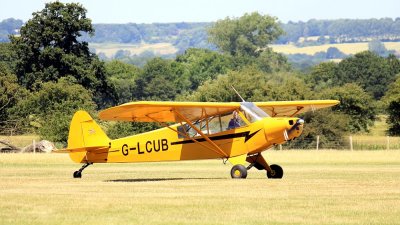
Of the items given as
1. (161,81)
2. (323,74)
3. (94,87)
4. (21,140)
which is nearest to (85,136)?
(21,140)

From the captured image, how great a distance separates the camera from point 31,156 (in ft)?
142

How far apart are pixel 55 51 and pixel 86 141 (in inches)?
2388

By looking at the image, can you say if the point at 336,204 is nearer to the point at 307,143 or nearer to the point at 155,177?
the point at 155,177

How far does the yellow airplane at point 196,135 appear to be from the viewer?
2517 cm

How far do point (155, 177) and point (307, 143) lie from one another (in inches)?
1138

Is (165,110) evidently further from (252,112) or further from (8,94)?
(8,94)

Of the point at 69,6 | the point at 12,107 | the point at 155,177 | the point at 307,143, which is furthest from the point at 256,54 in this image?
the point at 155,177

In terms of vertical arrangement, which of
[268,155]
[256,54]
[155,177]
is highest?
[155,177]

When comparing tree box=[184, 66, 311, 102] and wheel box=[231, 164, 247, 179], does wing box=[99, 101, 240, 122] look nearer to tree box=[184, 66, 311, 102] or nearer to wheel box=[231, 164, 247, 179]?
wheel box=[231, 164, 247, 179]

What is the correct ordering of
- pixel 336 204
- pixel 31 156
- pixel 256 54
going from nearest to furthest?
pixel 336 204 → pixel 31 156 → pixel 256 54

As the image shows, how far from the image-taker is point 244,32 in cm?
19425

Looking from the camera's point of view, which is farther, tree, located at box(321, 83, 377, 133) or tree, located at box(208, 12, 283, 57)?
tree, located at box(208, 12, 283, 57)

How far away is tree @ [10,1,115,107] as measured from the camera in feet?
285

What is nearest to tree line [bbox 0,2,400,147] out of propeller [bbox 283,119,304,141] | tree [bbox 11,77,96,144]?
tree [bbox 11,77,96,144]
